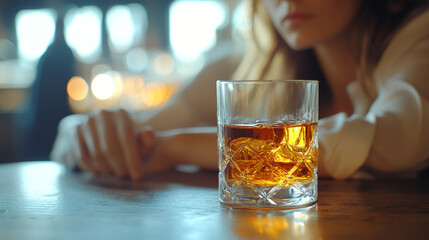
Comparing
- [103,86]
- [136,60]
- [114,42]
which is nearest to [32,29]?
[114,42]

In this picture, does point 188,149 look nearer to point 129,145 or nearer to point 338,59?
point 129,145

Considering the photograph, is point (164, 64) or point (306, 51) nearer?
point (306, 51)

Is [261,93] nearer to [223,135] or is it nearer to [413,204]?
[223,135]

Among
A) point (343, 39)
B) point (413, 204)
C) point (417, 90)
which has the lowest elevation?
point (413, 204)

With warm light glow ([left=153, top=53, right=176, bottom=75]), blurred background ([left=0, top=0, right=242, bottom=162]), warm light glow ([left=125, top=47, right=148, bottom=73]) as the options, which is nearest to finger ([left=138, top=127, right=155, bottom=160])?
blurred background ([left=0, top=0, right=242, bottom=162])

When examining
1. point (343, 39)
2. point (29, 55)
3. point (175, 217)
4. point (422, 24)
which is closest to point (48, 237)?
point (175, 217)

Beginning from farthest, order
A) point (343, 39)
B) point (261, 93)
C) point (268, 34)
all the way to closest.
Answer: point (268, 34) → point (343, 39) → point (261, 93)
